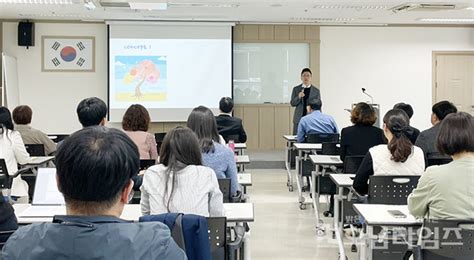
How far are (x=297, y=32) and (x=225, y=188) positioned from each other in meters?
8.44

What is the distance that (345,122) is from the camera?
1200 cm

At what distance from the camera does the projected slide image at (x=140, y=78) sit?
11117mm

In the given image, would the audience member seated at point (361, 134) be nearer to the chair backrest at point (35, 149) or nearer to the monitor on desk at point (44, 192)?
the monitor on desk at point (44, 192)

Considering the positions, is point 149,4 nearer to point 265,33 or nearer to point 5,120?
point 265,33

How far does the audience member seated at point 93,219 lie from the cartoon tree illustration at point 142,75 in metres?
10.0

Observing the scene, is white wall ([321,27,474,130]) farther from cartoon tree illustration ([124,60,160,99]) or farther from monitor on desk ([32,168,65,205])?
monitor on desk ([32,168,65,205])

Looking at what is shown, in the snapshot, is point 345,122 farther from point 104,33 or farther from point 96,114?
point 96,114

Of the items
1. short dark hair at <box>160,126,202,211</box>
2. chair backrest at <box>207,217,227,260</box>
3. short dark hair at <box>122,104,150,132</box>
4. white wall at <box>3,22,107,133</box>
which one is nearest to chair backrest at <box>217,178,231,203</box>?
short dark hair at <box>160,126,202,211</box>

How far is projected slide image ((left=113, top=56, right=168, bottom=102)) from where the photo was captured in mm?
11117

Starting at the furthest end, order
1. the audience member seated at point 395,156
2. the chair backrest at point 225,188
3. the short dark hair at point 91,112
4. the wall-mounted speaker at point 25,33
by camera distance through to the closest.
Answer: the wall-mounted speaker at point 25,33, the short dark hair at point 91,112, the audience member seated at point 395,156, the chair backrest at point 225,188

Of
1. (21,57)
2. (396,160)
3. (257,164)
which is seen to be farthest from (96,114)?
(21,57)

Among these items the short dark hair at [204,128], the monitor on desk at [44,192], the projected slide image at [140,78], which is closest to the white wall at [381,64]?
the projected slide image at [140,78]

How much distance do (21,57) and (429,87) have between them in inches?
331

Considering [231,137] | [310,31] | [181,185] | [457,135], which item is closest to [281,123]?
[310,31]
